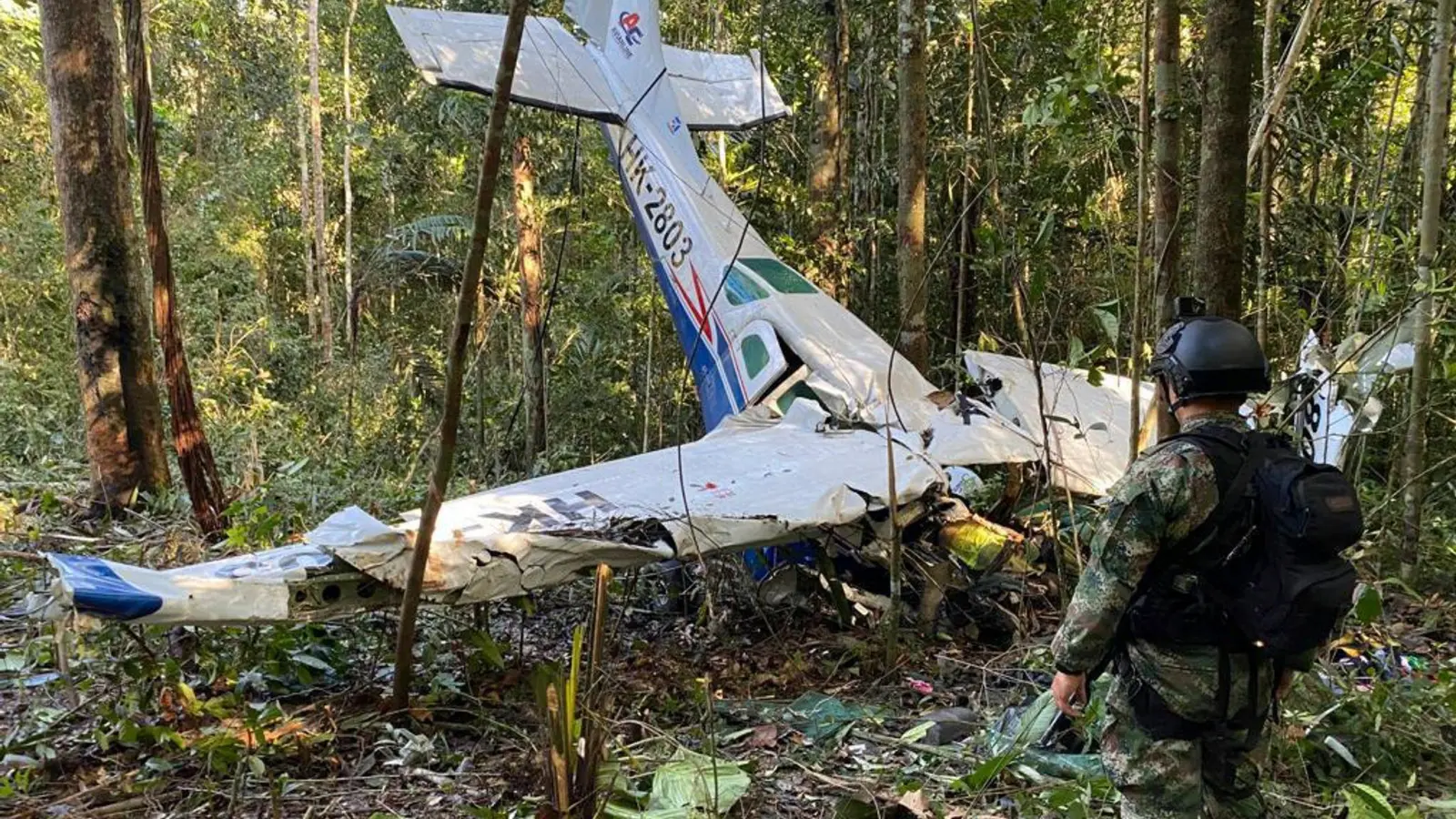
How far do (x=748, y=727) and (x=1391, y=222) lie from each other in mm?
5521

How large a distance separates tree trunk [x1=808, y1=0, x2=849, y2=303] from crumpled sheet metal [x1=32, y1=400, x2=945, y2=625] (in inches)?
180

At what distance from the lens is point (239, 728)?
3.31 metres

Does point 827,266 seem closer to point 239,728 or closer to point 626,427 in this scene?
point 626,427

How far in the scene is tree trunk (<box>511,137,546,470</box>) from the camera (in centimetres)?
1045

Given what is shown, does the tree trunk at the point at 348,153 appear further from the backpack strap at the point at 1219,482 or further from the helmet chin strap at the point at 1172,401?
the backpack strap at the point at 1219,482

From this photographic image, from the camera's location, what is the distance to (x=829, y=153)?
1018 cm

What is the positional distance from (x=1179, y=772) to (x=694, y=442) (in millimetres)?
4016

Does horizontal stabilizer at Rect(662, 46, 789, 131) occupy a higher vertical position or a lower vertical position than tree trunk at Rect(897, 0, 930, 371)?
higher

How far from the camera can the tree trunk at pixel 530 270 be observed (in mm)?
10453

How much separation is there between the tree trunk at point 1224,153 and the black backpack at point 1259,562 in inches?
61.5

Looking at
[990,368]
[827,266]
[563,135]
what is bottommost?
[990,368]

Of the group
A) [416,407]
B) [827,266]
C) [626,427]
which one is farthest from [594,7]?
[416,407]

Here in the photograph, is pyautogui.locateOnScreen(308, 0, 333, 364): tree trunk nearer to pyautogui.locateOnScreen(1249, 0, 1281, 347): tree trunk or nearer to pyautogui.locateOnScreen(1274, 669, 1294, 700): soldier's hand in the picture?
pyautogui.locateOnScreen(1249, 0, 1281, 347): tree trunk

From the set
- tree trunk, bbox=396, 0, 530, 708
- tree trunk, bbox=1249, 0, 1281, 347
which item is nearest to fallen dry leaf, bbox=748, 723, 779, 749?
tree trunk, bbox=396, 0, 530, 708
